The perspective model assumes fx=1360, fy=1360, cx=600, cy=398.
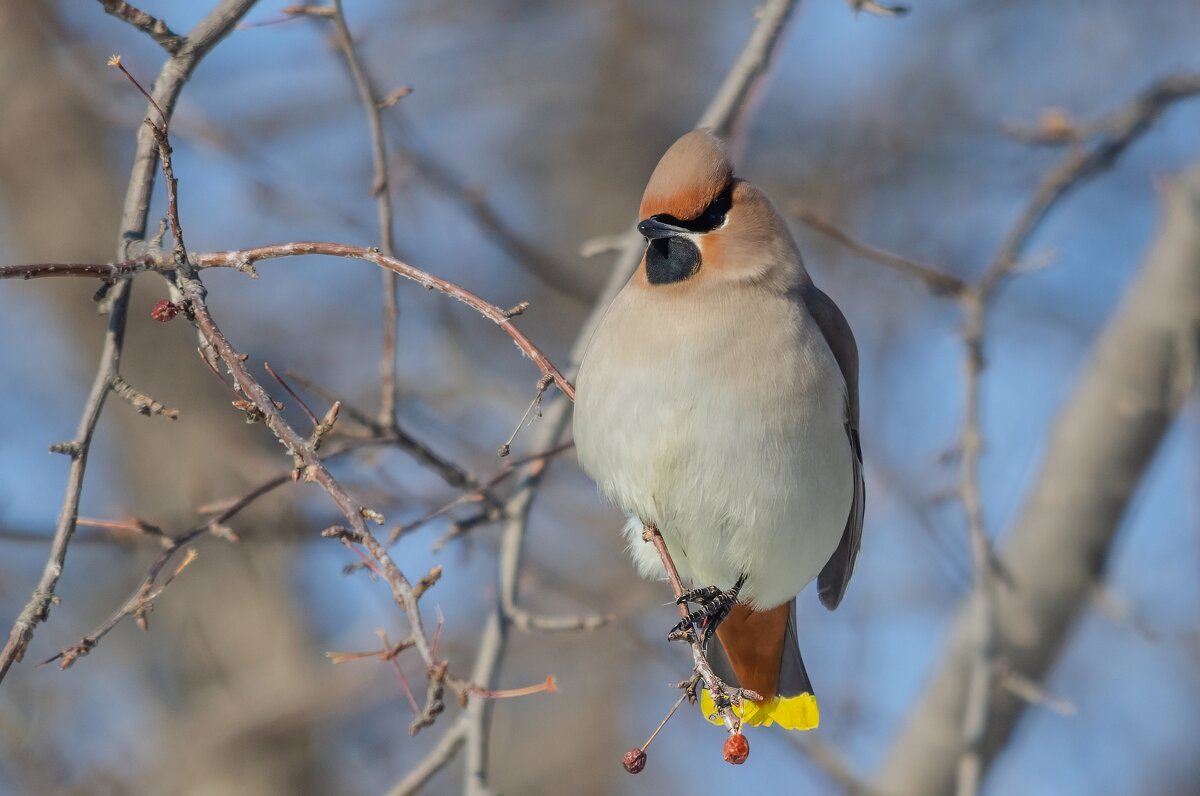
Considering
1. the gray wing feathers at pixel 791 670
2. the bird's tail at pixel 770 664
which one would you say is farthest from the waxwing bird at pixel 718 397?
the gray wing feathers at pixel 791 670

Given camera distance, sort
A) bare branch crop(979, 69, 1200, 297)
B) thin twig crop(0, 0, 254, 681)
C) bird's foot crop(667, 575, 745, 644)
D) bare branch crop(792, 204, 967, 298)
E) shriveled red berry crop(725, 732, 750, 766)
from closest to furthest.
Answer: thin twig crop(0, 0, 254, 681), shriveled red berry crop(725, 732, 750, 766), bird's foot crop(667, 575, 745, 644), bare branch crop(792, 204, 967, 298), bare branch crop(979, 69, 1200, 297)

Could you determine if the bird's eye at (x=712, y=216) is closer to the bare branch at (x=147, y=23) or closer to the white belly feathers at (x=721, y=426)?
the white belly feathers at (x=721, y=426)

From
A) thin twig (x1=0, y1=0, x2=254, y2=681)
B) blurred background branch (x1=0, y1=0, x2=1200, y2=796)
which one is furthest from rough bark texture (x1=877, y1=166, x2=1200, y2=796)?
thin twig (x1=0, y1=0, x2=254, y2=681)

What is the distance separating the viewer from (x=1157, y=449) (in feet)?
17.6

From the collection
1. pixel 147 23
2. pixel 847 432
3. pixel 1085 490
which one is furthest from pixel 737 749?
pixel 1085 490

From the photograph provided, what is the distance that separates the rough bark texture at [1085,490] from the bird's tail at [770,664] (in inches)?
59.4

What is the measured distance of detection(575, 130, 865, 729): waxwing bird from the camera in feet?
10.7

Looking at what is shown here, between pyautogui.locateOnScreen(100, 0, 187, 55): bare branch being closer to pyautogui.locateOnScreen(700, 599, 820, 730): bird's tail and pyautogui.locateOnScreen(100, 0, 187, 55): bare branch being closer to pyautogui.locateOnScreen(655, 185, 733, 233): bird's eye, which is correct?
pyautogui.locateOnScreen(655, 185, 733, 233): bird's eye

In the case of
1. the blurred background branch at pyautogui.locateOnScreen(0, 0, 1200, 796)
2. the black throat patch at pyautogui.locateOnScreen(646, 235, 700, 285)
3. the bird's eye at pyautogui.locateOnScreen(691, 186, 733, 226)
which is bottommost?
the blurred background branch at pyautogui.locateOnScreen(0, 0, 1200, 796)

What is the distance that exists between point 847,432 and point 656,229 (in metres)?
0.85

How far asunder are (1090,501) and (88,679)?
15.8 feet

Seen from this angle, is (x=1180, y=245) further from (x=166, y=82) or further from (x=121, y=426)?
(x=121, y=426)

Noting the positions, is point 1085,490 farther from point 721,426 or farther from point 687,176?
point 687,176

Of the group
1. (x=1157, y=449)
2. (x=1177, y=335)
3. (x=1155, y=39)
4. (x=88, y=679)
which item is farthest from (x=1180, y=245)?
(x=88, y=679)
